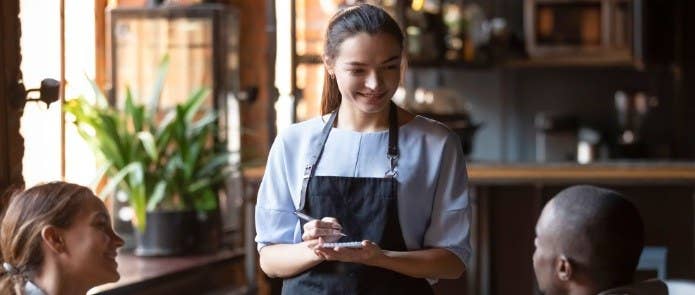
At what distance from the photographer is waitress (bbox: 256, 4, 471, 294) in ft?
6.22

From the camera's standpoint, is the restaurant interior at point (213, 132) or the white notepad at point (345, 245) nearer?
the white notepad at point (345, 245)

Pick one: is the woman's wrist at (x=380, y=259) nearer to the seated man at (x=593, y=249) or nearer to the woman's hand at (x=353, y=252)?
the woman's hand at (x=353, y=252)

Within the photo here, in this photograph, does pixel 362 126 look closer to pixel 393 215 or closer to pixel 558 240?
pixel 393 215

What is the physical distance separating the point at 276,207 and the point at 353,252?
22 cm

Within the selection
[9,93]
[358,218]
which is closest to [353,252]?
[358,218]

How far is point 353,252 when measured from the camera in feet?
5.94

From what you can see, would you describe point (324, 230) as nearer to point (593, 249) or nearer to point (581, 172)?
point (593, 249)

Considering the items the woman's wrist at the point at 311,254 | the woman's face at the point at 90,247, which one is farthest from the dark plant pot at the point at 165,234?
the woman's wrist at the point at 311,254

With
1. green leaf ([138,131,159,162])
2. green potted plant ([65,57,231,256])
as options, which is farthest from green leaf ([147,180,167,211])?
green leaf ([138,131,159,162])

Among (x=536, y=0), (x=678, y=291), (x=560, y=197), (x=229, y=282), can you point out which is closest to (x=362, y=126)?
(x=560, y=197)

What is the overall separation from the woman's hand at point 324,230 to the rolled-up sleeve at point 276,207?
16cm

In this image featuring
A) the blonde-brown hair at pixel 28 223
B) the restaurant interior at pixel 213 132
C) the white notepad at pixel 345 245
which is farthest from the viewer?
the restaurant interior at pixel 213 132

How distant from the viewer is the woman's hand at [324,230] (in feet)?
5.96

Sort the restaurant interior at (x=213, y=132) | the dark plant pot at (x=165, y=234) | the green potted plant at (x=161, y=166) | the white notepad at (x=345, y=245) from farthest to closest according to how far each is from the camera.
Result: the dark plant pot at (x=165, y=234)
the green potted plant at (x=161, y=166)
the restaurant interior at (x=213, y=132)
the white notepad at (x=345, y=245)
